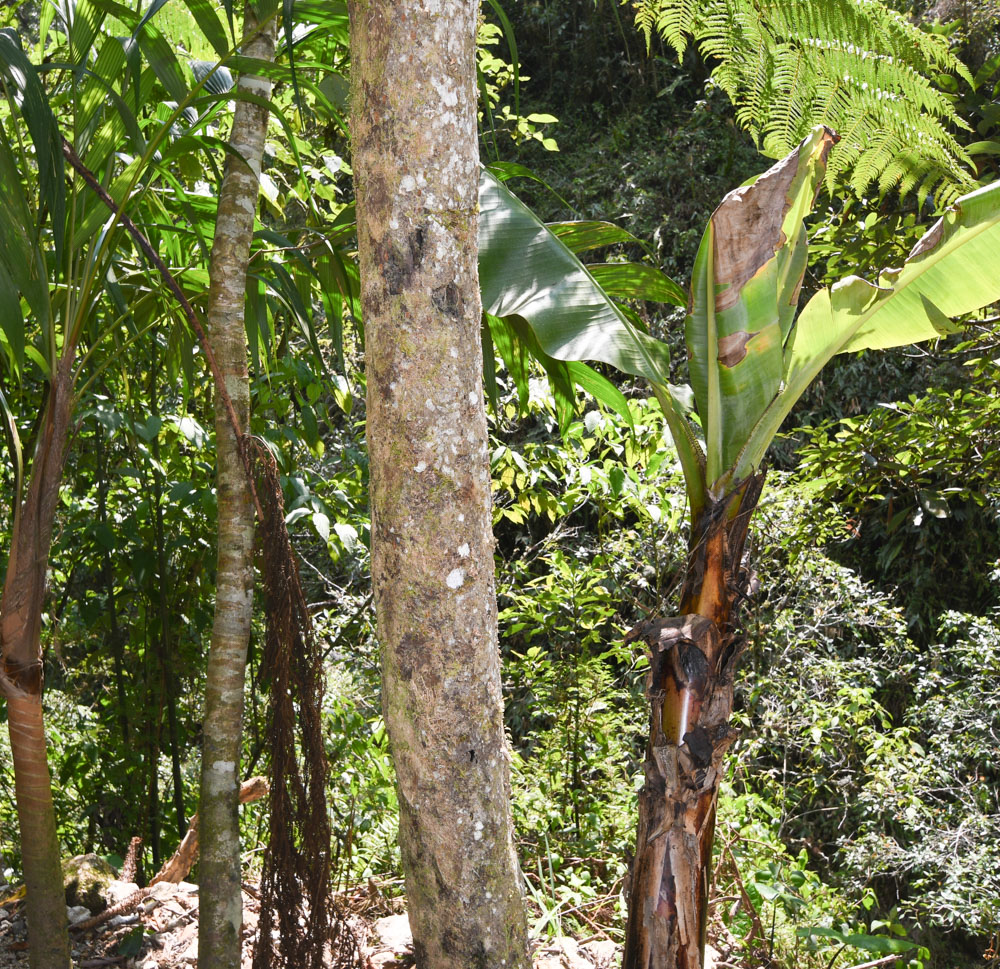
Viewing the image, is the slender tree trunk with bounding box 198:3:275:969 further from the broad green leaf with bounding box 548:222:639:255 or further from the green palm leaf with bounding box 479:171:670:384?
the broad green leaf with bounding box 548:222:639:255

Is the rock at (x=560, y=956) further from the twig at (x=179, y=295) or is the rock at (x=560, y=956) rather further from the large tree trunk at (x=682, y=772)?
the twig at (x=179, y=295)

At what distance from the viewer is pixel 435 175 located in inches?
48.4

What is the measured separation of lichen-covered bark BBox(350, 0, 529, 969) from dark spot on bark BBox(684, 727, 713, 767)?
1.71 feet

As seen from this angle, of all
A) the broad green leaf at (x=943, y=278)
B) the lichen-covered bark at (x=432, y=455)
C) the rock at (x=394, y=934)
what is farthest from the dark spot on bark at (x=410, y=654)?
the rock at (x=394, y=934)

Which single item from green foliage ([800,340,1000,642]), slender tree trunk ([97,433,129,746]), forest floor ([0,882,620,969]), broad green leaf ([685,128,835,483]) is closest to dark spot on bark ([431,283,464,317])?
broad green leaf ([685,128,835,483])

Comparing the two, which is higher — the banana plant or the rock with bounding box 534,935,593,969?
the banana plant

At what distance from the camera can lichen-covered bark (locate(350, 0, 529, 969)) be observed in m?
1.23

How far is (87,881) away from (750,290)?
240cm

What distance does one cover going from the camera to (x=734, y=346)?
70.6 inches

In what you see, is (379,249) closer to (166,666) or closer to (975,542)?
(166,666)

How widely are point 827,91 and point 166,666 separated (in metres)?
2.88

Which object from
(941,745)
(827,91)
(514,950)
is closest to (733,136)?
(941,745)

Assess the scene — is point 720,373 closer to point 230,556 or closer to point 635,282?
point 635,282

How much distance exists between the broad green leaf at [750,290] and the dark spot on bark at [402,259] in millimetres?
787
